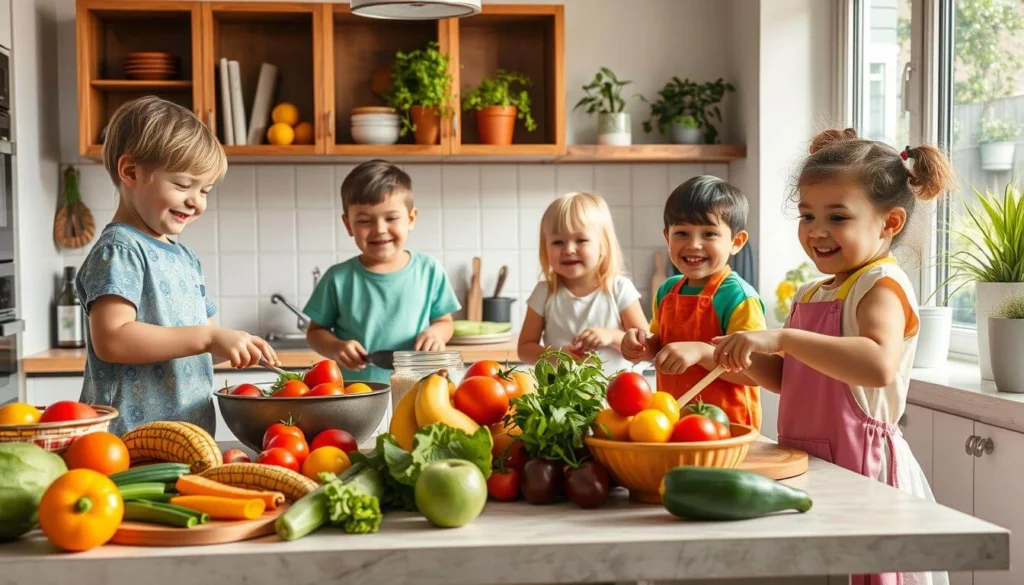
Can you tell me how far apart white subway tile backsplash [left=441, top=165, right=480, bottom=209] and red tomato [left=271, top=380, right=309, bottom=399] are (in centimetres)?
237

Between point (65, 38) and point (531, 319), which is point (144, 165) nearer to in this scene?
point (531, 319)

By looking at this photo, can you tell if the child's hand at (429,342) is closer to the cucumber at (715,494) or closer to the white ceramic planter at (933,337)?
the white ceramic planter at (933,337)

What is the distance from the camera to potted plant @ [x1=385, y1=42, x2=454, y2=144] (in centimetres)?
348

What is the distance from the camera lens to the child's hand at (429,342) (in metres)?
2.51

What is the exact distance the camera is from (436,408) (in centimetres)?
132

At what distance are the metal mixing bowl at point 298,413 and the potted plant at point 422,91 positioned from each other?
2.06 meters

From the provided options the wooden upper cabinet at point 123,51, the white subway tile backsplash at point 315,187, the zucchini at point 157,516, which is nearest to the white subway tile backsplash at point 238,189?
the white subway tile backsplash at point 315,187

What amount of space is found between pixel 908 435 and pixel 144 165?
1892mm

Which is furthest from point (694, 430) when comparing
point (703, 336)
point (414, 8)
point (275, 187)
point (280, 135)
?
point (275, 187)

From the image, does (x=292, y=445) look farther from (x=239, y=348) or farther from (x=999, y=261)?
(x=999, y=261)

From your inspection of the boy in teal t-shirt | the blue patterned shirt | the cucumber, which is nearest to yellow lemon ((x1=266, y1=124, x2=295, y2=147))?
the boy in teal t-shirt

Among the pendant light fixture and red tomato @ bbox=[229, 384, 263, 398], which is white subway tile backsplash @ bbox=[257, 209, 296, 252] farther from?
red tomato @ bbox=[229, 384, 263, 398]

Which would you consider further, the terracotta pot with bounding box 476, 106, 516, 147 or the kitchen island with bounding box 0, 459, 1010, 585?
the terracotta pot with bounding box 476, 106, 516, 147

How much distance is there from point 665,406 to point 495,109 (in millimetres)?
2433
